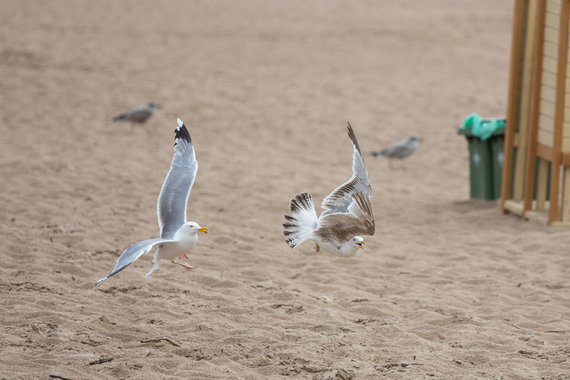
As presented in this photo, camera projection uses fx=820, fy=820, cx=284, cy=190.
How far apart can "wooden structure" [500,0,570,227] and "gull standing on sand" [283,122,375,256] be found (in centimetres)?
336

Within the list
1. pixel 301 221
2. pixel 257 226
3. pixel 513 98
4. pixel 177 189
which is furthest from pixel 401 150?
pixel 301 221

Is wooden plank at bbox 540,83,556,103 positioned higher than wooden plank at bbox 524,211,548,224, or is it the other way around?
wooden plank at bbox 540,83,556,103

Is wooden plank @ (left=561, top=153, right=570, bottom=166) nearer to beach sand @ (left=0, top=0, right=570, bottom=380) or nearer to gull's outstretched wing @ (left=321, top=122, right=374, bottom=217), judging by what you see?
beach sand @ (left=0, top=0, right=570, bottom=380)

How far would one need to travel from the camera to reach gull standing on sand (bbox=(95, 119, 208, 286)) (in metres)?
4.18

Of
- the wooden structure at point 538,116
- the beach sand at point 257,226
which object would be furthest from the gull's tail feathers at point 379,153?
the wooden structure at point 538,116

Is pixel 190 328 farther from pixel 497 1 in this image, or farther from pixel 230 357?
pixel 497 1

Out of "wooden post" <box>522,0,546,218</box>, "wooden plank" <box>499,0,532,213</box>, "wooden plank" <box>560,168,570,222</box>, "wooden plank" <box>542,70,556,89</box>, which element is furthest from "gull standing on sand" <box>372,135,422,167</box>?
"wooden plank" <box>560,168,570,222</box>

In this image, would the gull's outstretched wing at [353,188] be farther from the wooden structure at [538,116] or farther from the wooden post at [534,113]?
the wooden post at [534,113]

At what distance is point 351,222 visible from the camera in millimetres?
4449

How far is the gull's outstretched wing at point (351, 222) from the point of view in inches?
171

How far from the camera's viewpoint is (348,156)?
1152cm

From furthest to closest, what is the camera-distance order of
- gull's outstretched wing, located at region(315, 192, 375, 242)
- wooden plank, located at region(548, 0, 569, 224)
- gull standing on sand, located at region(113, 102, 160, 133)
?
gull standing on sand, located at region(113, 102, 160, 133), wooden plank, located at region(548, 0, 569, 224), gull's outstretched wing, located at region(315, 192, 375, 242)

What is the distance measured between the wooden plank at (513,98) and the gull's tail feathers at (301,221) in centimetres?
410

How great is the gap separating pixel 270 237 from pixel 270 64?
35.6 feet
